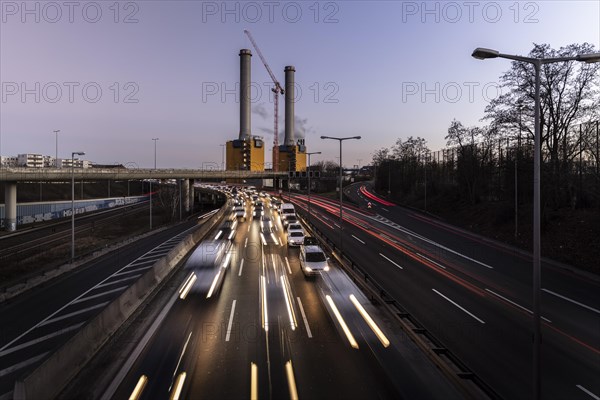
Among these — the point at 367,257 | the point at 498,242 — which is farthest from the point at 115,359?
the point at 498,242

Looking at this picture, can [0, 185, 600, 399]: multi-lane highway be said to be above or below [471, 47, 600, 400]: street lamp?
below

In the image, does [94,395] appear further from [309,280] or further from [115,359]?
[309,280]

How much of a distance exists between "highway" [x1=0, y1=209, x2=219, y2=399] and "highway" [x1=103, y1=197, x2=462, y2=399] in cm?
331

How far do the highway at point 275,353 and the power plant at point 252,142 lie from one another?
144 metres

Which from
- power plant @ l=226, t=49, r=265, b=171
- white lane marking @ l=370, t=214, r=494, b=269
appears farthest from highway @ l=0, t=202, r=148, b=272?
power plant @ l=226, t=49, r=265, b=171

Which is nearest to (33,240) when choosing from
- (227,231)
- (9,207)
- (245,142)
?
(9,207)

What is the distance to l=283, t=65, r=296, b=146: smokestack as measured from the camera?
171 metres

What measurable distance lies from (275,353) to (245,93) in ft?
511

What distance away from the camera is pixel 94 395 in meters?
8.92

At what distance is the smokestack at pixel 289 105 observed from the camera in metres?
171

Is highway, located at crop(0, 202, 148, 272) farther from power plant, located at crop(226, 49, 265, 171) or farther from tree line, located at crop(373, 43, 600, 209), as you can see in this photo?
power plant, located at crop(226, 49, 265, 171)

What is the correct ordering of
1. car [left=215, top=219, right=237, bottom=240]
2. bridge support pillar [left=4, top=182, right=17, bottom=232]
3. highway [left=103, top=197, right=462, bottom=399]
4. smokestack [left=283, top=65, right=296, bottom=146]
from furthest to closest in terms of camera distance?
smokestack [left=283, top=65, right=296, bottom=146]
bridge support pillar [left=4, top=182, right=17, bottom=232]
car [left=215, top=219, right=237, bottom=240]
highway [left=103, top=197, right=462, bottom=399]

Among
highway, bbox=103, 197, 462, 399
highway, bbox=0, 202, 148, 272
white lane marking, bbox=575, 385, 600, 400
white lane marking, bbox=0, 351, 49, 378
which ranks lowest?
highway, bbox=0, 202, 148, 272

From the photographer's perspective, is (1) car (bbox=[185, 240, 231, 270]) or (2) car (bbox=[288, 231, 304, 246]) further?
(2) car (bbox=[288, 231, 304, 246])
